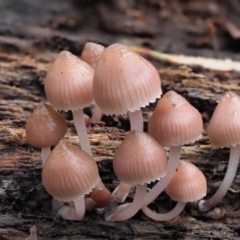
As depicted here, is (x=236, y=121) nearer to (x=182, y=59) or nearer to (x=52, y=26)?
(x=182, y=59)

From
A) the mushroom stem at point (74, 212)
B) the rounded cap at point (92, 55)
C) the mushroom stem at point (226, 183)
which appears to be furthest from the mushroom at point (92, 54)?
the mushroom stem at point (226, 183)

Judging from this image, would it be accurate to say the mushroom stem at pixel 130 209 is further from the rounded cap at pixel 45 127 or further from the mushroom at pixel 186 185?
the rounded cap at pixel 45 127

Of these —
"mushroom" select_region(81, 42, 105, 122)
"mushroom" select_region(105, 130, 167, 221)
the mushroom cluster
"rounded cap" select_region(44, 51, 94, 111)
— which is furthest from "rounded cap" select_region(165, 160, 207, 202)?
"mushroom" select_region(81, 42, 105, 122)

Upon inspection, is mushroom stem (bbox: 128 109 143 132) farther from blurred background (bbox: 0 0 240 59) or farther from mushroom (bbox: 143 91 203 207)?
blurred background (bbox: 0 0 240 59)

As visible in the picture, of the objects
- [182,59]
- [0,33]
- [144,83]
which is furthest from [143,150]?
[0,33]

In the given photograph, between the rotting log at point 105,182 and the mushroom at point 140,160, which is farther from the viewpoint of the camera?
the rotting log at point 105,182
